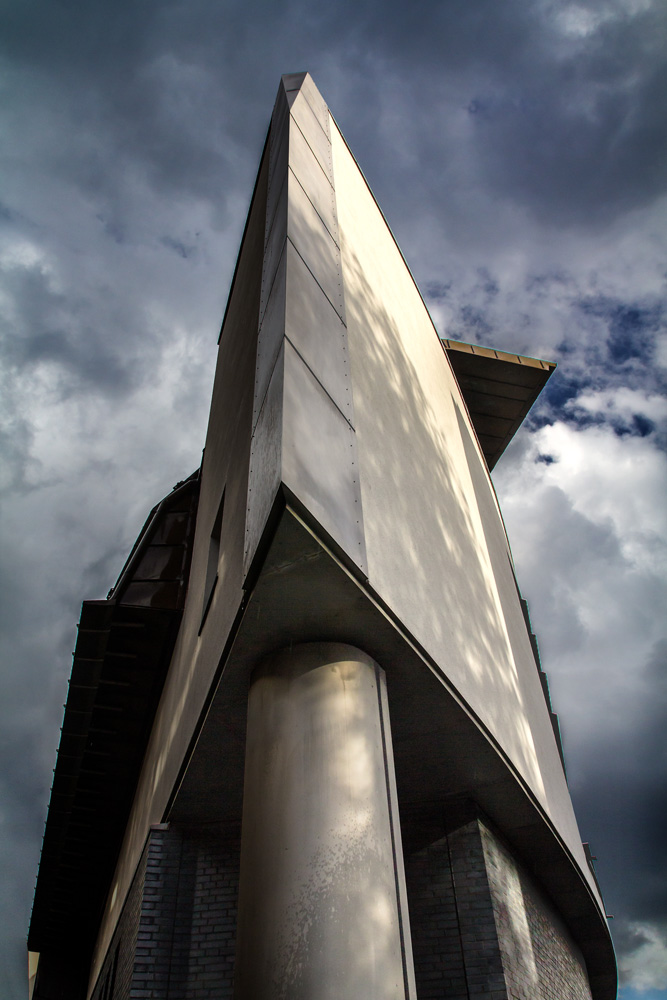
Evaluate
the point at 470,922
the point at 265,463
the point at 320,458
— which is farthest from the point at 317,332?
the point at 470,922

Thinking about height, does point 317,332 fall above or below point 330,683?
above

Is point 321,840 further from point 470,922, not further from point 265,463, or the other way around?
point 470,922

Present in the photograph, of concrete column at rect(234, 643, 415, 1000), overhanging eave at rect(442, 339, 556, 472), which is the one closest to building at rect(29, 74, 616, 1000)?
concrete column at rect(234, 643, 415, 1000)

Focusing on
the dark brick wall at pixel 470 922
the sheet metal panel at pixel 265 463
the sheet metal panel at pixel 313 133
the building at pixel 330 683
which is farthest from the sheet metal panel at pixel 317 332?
the dark brick wall at pixel 470 922

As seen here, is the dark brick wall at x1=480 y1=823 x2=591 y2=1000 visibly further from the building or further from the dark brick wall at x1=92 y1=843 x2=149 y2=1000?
the dark brick wall at x1=92 y1=843 x2=149 y2=1000

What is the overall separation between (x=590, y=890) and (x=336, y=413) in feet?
22.3

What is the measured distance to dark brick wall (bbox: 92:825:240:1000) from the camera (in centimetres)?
523

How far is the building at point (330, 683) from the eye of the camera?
3.90m

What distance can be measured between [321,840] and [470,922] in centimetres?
236

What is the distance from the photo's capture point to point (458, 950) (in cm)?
523

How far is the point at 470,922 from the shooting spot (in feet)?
17.5

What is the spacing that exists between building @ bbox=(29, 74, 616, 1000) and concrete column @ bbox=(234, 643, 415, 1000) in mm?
15

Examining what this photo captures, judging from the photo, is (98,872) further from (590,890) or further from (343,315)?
(343,315)

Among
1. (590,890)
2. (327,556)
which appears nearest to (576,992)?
(590,890)
